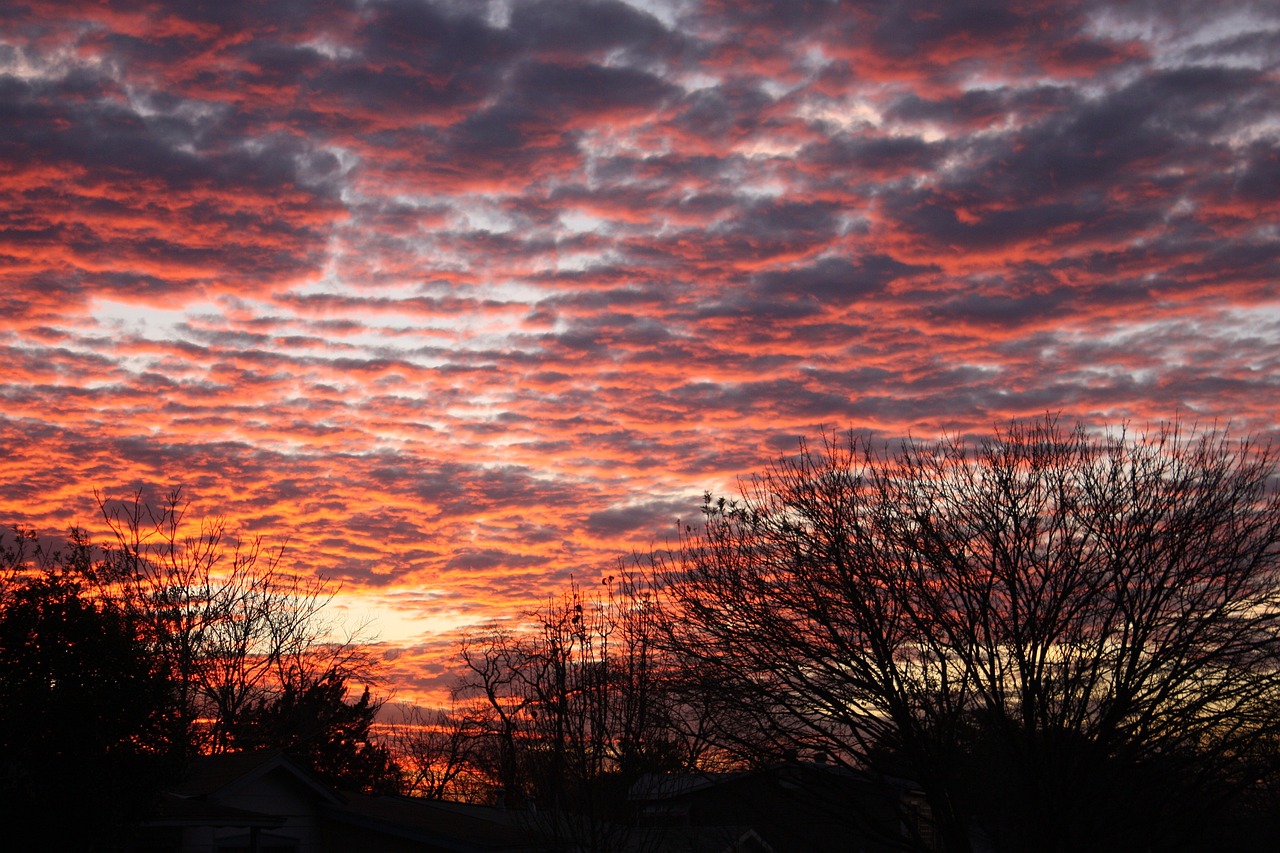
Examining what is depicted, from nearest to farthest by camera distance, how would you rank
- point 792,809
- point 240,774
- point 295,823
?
point 240,774, point 295,823, point 792,809

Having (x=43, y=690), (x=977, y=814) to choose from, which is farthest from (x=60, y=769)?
(x=977, y=814)

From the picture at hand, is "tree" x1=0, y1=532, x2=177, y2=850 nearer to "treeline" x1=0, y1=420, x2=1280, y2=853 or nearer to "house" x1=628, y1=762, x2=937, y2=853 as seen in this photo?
"treeline" x1=0, y1=420, x2=1280, y2=853

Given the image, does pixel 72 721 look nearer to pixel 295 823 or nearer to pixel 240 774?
pixel 240 774

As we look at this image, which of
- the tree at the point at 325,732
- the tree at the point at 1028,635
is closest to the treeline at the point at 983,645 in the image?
the tree at the point at 1028,635

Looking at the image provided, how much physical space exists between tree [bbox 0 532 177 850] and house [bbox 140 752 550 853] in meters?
3.59

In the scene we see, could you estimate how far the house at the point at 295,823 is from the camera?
21.0 meters

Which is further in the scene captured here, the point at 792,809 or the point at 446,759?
the point at 446,759

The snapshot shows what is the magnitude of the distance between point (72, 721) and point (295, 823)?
9290 millimetres

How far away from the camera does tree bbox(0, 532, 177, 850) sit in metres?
15.5

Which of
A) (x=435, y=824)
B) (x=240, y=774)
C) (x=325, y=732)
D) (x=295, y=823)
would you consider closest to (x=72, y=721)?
(x=240, y=774)

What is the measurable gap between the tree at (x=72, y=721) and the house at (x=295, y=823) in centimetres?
359

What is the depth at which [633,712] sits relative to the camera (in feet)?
80.3

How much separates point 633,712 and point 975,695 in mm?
7693

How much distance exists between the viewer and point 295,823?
953 inches
